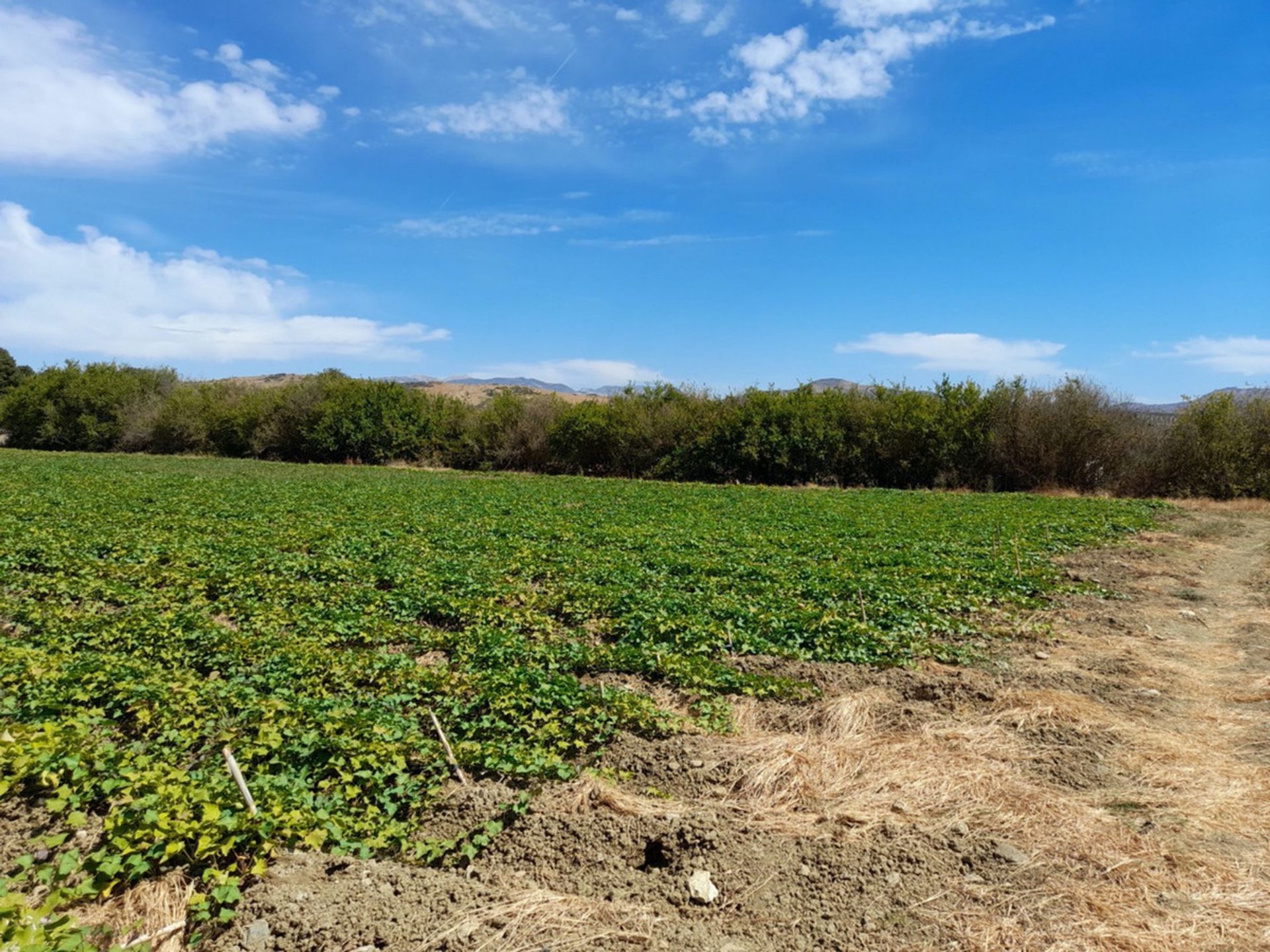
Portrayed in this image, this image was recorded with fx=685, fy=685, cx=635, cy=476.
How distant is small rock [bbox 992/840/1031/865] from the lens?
466 centimetres

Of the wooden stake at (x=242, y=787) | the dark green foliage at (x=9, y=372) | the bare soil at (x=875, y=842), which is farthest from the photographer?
the dark green foliage at (x=9, y=372)

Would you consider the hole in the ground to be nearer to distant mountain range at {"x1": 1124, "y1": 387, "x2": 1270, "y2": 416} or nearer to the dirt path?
the dirt path

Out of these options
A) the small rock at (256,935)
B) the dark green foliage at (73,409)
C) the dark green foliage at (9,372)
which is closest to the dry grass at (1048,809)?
the small rock at (256,935)

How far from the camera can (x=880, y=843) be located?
16.0 ft

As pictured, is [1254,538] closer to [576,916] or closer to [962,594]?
[962,594]

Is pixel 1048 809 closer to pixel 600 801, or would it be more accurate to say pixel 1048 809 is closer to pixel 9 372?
pixel 600 801

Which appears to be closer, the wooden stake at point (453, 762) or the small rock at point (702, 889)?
the small rock at point (702, 889)

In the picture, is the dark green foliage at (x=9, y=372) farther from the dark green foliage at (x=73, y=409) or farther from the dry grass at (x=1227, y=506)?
the dry grass at (x=1227, y=506)

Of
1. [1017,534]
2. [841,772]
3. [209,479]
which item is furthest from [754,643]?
[209,479]

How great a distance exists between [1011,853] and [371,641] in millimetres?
7616

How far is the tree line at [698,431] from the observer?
1442 inches

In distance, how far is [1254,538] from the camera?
67.1 feet

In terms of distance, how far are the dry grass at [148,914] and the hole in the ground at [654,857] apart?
279 cm

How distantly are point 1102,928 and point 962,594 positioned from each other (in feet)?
28.5
